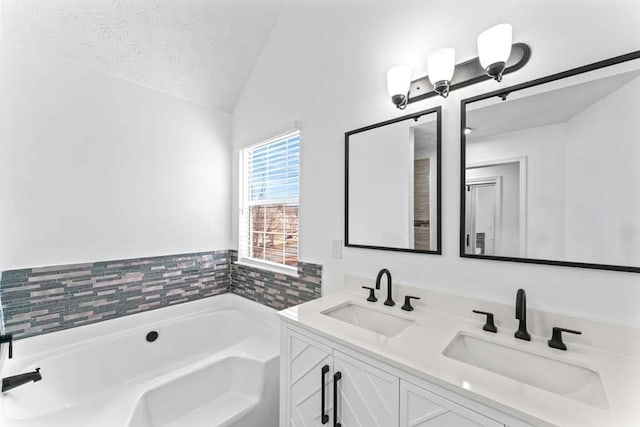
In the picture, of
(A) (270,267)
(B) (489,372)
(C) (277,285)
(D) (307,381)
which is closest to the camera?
(B) (489,372)

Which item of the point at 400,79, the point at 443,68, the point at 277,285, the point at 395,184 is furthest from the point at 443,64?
the point at 277,285

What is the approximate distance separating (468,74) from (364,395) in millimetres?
1468

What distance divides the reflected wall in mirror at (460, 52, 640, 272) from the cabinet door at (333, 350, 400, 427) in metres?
0.71

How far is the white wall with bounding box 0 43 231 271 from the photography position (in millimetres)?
1779

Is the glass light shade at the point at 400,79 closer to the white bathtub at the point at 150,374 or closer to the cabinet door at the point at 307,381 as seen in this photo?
the cabinet door at the point at 307,381

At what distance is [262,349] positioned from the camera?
1891mm

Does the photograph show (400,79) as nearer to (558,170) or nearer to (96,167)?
(558,170)

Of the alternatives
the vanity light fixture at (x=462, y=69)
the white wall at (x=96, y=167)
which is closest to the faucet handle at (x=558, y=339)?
the vanity light fixture at (x=462, y=69)

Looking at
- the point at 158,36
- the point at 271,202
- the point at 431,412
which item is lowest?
the point at 431,412

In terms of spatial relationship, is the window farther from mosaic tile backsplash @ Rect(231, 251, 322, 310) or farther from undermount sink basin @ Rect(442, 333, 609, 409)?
undermount sink basin @ Rect(442, 333, 609, 409)

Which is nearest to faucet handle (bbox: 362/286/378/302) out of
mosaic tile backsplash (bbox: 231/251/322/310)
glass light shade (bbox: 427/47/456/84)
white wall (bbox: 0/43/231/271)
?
mosaic tile backsplash (bbox: 231/251/322/310)

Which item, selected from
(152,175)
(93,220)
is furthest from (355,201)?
(93,220)

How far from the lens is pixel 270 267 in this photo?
2.45m

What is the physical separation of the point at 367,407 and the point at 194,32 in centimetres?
A: 270
